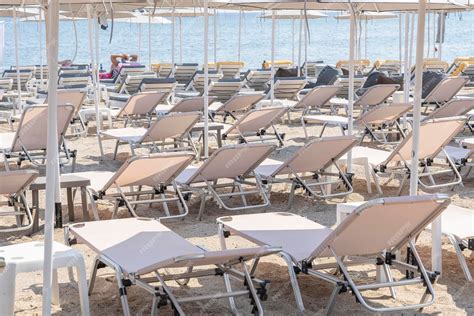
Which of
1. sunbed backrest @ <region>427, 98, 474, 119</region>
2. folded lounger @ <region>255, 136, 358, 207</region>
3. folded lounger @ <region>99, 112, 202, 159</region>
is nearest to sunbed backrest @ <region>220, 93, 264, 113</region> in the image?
folded lounger @ <region>99, 112, 202, 159</region>

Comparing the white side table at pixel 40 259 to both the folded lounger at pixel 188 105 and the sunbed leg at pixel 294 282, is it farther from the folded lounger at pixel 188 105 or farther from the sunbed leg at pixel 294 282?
the folded lounger at pixel 188 105

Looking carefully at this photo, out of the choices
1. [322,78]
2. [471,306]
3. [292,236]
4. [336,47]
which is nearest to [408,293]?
[471,306]

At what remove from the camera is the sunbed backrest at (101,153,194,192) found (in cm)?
564

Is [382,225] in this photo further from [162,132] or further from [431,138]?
[162,132]

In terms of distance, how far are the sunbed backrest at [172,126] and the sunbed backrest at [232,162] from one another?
1.70 meters

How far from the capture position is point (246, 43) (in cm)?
5531

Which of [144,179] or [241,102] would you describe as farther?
[241,102]

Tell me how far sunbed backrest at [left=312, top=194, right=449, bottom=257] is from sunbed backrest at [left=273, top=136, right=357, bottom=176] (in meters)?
2.07

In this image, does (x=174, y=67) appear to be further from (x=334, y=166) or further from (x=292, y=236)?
(x=292, y=236)

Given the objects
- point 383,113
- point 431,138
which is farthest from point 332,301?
point 383,113

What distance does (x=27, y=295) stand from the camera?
14.4 feet

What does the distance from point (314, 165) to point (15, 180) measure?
215 cm

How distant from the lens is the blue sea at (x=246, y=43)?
44.7 metres

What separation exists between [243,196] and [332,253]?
242 cm
